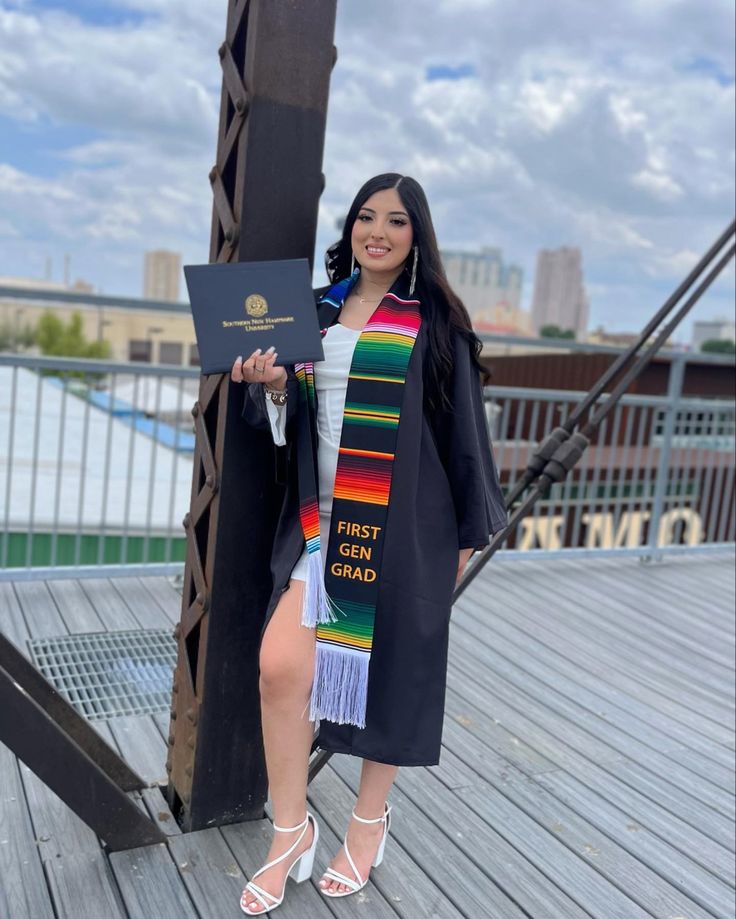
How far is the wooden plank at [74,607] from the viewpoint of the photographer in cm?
363

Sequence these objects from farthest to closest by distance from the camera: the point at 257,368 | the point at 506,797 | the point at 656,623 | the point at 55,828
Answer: the point at 656,623 < the point at 506,797 < the point at 55,828 < the point at 257,368

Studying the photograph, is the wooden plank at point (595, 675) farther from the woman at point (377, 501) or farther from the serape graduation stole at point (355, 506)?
the serape graduation stole at point (355, 506)

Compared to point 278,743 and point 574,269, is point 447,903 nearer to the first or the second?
point 278,743

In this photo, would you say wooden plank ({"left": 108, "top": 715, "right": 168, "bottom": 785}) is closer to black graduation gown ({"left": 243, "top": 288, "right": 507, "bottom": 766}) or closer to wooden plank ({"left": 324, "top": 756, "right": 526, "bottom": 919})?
wooden plank ({"left": 324, "top": 756, "right": 526, "bottom": 919})

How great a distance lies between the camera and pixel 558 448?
97.0 inches

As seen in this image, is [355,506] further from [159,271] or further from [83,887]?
[159,271]

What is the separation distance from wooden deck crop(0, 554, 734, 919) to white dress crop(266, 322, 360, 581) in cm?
85

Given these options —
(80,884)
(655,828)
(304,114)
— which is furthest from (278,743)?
(304,114)

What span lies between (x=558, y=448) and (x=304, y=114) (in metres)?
1.15

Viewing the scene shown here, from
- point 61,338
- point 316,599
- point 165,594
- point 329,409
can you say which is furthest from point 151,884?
point 61,338

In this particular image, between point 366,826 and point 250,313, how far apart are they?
1286 mm

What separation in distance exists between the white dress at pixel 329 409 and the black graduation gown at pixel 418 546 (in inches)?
1.9

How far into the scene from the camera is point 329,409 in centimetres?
195

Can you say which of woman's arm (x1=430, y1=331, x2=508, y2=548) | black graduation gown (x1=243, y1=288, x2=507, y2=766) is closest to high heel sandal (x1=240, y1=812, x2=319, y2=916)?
black graduation gown (x1=243, y1=288, x2=507, y2=766)
